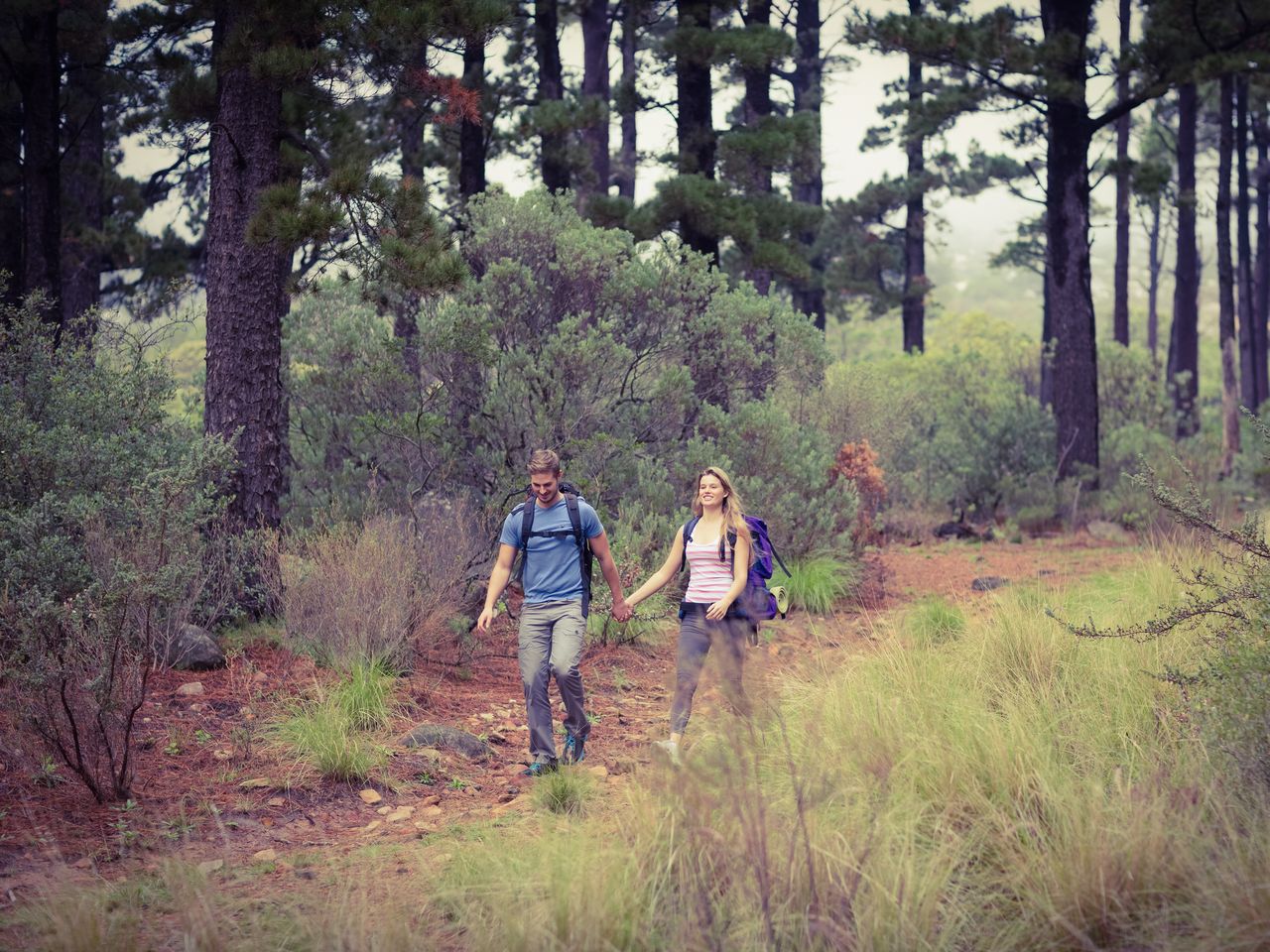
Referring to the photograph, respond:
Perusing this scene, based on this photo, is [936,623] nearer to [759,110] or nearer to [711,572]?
[711,572]

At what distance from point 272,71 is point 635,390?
4.28 meters

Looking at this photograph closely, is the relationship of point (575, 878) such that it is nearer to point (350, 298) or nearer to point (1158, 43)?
point (350, 298)

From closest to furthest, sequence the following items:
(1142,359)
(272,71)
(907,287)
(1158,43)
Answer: (272,71) < (1158,43) < (1142,359) < (907,287)

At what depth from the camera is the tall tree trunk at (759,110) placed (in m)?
14.9

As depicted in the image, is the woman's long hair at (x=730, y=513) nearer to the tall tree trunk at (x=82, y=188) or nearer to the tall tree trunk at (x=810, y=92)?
the tall tree trunk at (x=82, y=188)

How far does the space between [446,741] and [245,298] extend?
171 inches

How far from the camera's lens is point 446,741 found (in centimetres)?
710

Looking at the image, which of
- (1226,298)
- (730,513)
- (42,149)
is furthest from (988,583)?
(1226,298)

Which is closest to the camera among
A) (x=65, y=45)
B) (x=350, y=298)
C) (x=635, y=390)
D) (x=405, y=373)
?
(x=405, y=373)

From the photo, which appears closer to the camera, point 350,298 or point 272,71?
point 272,71

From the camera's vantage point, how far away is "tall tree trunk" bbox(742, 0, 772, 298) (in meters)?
14.9

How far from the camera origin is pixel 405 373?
10586 millimetres

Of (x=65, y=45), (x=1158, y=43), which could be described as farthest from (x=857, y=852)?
(x=1158, y=43)

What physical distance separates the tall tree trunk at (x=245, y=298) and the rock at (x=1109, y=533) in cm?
1127
